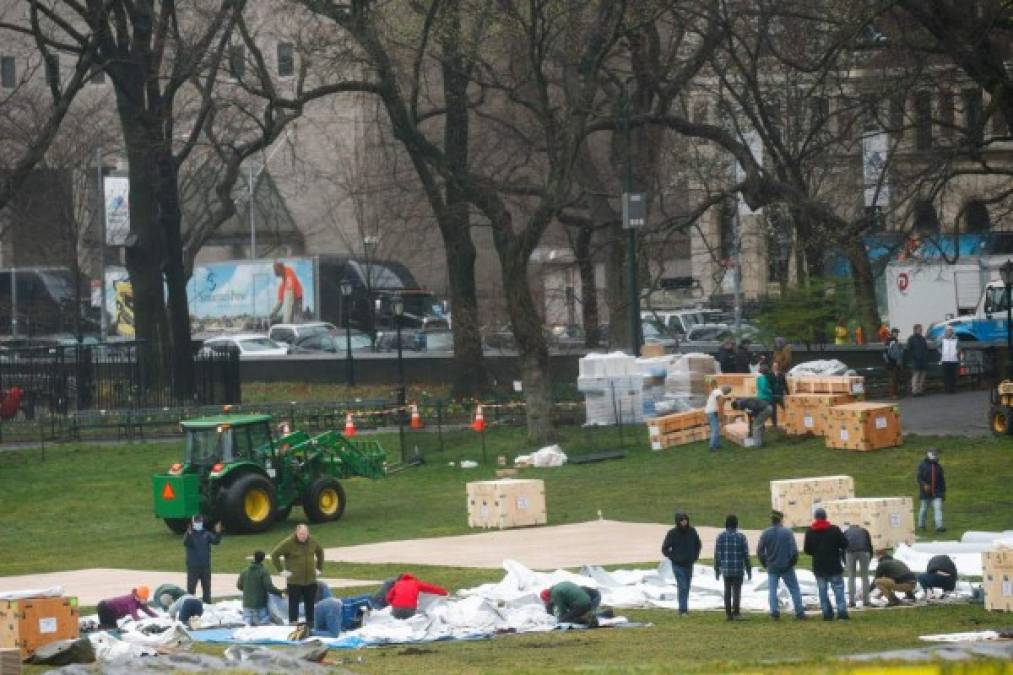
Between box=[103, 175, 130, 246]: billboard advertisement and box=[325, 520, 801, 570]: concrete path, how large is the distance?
32.9 m

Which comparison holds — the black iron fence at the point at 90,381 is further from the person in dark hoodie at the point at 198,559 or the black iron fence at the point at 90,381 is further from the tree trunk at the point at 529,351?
the person in dark hoodie at the point at 198,559

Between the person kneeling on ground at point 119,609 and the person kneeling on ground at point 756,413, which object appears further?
the person kneeling on ground at point 756,413

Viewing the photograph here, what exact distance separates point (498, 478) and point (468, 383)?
12.9 m

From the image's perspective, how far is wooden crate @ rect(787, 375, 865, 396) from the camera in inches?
1654

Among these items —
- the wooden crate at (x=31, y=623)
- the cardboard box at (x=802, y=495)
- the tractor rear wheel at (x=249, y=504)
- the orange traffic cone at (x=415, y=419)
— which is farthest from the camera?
the orange traffic cone at (x=415, y=419)

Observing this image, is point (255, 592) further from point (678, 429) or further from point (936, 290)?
point (936, 290)

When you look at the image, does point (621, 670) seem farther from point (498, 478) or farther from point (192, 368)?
point (192, 368)

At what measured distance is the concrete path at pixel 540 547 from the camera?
30219 millimetres

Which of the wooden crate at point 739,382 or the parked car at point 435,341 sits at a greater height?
the parked car at point 435,341

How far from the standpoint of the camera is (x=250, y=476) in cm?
3584

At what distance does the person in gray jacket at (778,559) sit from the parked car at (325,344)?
47629 mm

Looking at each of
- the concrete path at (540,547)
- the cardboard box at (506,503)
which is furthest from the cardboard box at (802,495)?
the cardboard box at (506,503)

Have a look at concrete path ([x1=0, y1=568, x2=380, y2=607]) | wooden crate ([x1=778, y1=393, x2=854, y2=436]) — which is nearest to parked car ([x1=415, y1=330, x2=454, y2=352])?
wooden crate ([x1=778, y1=393, x2=854, y2=436])

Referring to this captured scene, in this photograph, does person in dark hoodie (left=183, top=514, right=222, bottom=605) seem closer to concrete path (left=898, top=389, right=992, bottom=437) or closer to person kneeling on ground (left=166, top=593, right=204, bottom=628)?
person kneeling on ground (left=166, top=593, right=204, bottom=628)
